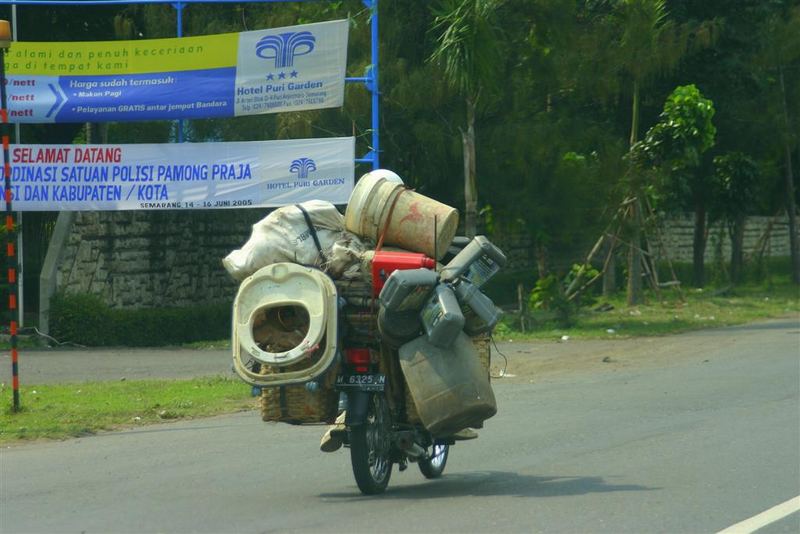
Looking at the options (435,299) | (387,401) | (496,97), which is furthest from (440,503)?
(496,97)

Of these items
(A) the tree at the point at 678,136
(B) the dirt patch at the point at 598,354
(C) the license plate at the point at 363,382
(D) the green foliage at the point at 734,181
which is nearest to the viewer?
(C) the license plate at the point at 363,382

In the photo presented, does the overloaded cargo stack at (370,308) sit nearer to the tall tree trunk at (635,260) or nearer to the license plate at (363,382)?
the license plate at (363,382)

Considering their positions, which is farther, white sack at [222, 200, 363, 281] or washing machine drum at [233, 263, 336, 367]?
white sack at [222, 200, 363, 281]

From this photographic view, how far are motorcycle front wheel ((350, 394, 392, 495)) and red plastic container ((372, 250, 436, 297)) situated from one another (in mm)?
764

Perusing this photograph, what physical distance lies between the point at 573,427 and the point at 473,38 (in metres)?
8.33

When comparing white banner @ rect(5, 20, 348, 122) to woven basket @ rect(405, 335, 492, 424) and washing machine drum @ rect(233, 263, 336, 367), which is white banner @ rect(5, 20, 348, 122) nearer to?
woven basket @ rect(405, 335, 492, 424)

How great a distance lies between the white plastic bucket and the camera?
8.04 metres

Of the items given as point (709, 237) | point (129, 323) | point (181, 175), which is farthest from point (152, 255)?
point (709, 237)

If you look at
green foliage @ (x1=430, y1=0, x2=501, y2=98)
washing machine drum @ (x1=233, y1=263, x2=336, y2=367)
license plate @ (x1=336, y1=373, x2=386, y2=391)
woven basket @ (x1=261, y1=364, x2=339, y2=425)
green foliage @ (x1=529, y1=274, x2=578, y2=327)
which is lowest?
green foliage @ (x1=529, y1=274, x2=578, y2=327)

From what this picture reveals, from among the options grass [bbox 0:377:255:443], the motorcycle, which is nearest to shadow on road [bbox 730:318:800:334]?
grass [bbox 0:377:255:443]

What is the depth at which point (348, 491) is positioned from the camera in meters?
7.99

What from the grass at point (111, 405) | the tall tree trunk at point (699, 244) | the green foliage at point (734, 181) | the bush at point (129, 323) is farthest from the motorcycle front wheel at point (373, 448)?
the tall tree trunk at point (699, 244)

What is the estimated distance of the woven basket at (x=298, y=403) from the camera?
7.64 m

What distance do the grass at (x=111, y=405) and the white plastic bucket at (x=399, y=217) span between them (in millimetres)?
4512
